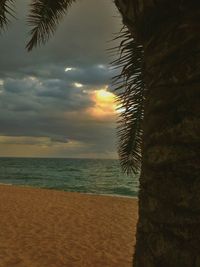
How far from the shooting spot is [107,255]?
28.7 ft

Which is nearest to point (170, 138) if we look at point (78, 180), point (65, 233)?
point (65, 233)

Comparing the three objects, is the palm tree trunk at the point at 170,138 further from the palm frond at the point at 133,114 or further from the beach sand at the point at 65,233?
the beach sand at the point at 65,233

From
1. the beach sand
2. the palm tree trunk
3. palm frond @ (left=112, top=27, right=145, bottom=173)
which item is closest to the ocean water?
the beach sand

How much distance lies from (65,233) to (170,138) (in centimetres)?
965

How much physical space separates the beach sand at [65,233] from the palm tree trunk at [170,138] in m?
6.32

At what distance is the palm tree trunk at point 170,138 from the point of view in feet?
5.65

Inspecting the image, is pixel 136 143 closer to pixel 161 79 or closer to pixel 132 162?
pixel 132 162

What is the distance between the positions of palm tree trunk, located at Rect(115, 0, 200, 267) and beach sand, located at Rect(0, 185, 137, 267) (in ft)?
20.7

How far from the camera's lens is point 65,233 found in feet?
36.1

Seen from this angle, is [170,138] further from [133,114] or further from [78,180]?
[78,180]

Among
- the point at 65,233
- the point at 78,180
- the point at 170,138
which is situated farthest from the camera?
the point at 78,180

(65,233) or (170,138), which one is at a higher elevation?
(170,138)

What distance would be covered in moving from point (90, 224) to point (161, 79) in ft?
36.8

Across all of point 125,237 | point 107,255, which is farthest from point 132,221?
A: point 107,255
